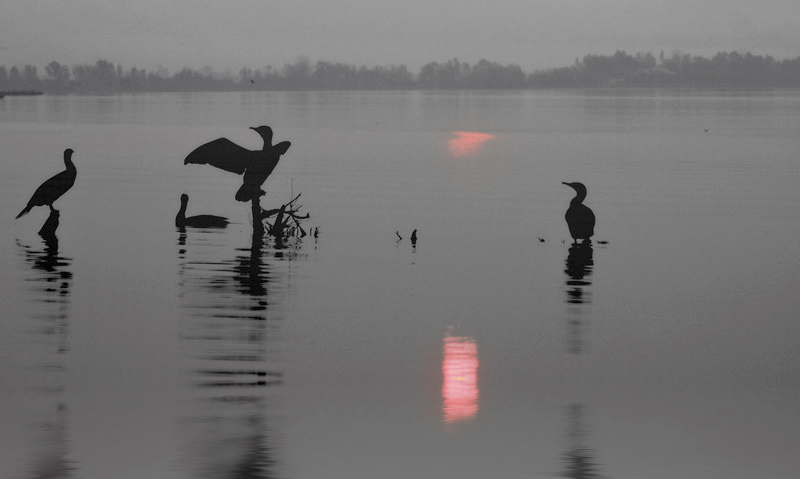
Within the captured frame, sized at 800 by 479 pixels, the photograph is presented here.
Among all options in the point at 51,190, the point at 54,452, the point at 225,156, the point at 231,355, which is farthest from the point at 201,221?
the point at 54,452

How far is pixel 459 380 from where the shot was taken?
12.3m

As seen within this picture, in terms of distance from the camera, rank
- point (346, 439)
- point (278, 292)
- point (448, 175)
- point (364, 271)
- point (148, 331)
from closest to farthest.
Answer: point (346, 439), point (148, 331), point (278, 292), point (364, 271), point (448, 175)

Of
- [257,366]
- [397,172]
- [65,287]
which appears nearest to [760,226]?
[65,287]

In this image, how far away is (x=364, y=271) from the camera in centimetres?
2000

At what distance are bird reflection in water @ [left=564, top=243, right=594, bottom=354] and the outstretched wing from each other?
234 inches

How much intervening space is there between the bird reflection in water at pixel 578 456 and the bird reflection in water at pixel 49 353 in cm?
385

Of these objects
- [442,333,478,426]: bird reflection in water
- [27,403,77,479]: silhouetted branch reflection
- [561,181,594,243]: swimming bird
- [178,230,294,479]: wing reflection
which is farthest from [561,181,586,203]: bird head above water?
[27,403,77,479]: silhouetted branch reflection

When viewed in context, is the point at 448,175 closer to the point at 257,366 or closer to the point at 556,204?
the point at 556,204

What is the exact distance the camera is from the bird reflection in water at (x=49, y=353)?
9.34 metres

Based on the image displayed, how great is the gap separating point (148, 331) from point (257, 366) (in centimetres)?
262

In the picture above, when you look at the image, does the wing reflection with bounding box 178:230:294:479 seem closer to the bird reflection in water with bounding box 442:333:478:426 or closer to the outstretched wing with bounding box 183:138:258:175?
the outstretched wing with bounding box 183:138:258:175

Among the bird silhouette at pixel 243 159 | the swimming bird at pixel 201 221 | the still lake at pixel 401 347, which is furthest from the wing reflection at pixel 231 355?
the swimming bird at pixel 201 221

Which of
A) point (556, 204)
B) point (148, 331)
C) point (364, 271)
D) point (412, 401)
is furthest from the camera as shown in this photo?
point (556, 204)

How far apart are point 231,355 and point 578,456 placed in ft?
14.9
